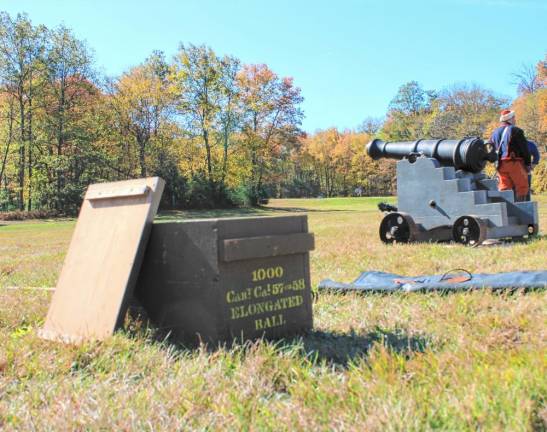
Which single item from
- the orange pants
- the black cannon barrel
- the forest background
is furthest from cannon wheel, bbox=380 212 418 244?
the forest background

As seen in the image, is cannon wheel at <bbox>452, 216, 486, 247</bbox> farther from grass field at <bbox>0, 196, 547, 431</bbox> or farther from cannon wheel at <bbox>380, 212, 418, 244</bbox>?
grass field at <bbox>0, 196, 547, 431</bbox>

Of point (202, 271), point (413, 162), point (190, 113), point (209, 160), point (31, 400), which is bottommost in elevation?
point (31, 400)

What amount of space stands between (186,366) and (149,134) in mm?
45338

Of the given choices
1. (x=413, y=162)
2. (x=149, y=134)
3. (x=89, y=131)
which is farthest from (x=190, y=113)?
(x=413, y=162)

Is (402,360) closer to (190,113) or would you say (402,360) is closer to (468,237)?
(468,237)

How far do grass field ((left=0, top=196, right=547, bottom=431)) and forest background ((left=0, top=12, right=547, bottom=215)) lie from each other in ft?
119

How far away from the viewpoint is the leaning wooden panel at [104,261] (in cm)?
299

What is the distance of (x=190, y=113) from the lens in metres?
47.6

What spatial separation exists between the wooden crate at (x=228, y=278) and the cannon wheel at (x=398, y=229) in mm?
5466

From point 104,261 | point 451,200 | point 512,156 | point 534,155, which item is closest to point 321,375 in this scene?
point 104,261

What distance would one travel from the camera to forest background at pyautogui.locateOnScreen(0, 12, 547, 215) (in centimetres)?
3966

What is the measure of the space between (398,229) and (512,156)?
2.05 m

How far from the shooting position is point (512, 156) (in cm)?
866

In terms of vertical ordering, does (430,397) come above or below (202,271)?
below
